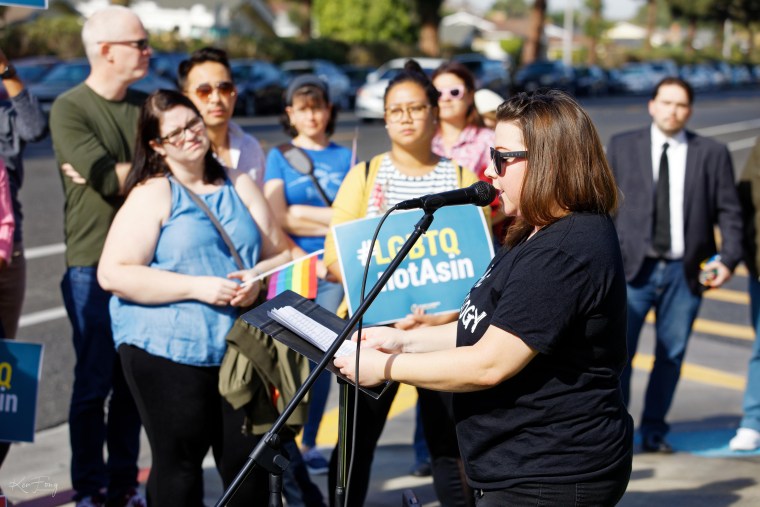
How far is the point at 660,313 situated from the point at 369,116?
69.5ft

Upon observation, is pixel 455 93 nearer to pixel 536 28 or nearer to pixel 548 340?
pixel 548 340

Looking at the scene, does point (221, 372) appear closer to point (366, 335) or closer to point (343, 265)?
point (343, 265)

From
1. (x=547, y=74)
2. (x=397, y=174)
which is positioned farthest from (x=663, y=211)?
(x=547, y=74)

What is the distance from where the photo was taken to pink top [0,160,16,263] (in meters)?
4.31

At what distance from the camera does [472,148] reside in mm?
5543

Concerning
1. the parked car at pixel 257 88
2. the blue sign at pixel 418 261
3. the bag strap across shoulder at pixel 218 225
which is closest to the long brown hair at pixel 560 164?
the blue sign at pixel 418 261

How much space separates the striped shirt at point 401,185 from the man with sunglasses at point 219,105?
0.94 metres

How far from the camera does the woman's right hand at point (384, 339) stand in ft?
10.2

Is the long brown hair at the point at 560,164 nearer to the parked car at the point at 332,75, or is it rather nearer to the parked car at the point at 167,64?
the parked car at the point at 167,64

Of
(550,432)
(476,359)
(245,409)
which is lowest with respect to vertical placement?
(245,409)

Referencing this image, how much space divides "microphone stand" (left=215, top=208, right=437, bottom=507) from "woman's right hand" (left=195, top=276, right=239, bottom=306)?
1.12 meters

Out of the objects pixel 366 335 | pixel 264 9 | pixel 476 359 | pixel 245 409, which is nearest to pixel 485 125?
pixel 245 409

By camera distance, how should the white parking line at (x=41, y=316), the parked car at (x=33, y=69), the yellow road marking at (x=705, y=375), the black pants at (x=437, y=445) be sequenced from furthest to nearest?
the parked car at (x=33, y=69) < the white parking line at (x=41, y=316) < the yellow road marking at (x=705, y=375) < the black pants at (x=437, y=445)

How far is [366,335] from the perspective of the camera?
10.4ft
